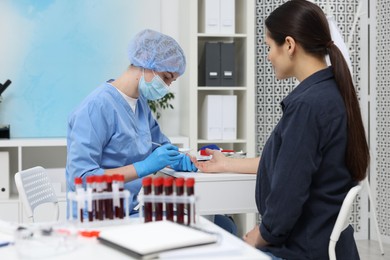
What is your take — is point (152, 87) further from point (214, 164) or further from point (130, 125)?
point (214, 164)

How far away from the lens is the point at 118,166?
7.74ft

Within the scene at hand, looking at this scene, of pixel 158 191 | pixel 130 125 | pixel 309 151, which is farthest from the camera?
pixel 130 125

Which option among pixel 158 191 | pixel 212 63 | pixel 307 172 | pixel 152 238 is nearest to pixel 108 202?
pixel 158 191

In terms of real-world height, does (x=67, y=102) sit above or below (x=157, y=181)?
above

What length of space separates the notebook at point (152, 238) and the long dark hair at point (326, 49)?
64 cm

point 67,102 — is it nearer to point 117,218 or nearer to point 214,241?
point 117,218

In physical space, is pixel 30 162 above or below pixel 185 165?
below

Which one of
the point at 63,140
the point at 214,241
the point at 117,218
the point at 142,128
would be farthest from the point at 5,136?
the point at 214,241

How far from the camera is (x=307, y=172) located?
1674 millimetres

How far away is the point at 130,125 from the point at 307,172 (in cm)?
98

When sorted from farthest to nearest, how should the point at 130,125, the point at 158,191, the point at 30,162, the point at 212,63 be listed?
1. the point at 30,162
2. the point at 212,63
3. the point at 130,125
4. the point at 158,191

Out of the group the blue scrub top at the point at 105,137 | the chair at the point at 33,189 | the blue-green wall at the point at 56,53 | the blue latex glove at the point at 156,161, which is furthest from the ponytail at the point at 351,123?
the blue-green wall at the point at 56,53

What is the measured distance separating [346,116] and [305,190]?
27 centimetres

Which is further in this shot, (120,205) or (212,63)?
(212,63)
